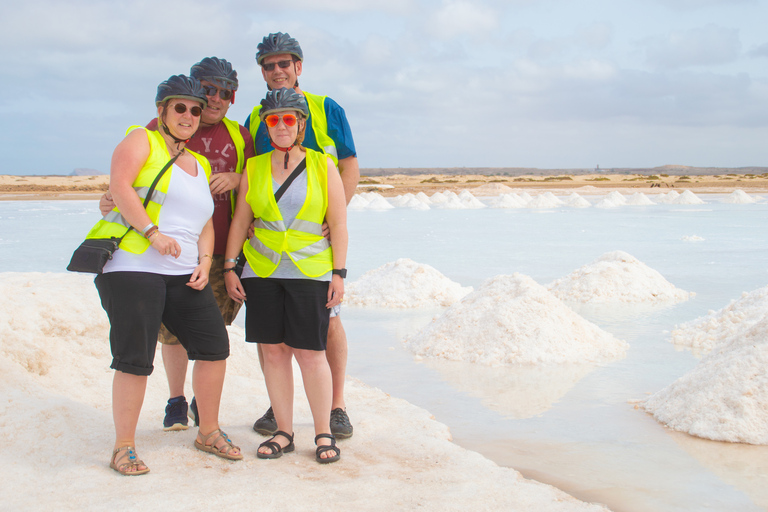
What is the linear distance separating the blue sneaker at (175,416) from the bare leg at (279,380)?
0.46m

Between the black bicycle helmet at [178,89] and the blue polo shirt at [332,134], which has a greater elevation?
the black bicycle helmet at [178,89]

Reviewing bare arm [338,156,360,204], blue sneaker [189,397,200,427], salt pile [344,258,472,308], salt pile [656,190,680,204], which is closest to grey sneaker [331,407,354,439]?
blue sneaker [189,397,200,427]

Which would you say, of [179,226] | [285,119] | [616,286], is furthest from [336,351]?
[616,286]

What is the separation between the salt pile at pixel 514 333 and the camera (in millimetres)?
4312

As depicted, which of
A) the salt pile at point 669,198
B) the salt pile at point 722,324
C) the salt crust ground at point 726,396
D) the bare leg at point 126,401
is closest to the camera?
the bare leg at point 126,401

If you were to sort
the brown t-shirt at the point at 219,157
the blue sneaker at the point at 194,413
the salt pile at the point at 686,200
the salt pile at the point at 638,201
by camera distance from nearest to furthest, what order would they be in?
→ the brown t-shirt at the point at 219,157, the blue sneaker at the point at 194,413, the salt pile at the point at 638,201, the salt pile at the point at 686,200

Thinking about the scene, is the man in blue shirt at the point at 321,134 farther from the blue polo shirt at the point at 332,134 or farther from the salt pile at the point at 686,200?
the salt pile at the point at 686,200

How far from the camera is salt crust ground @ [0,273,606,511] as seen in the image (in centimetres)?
211

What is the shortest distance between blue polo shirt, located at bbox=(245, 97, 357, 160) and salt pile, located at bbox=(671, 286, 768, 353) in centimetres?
309

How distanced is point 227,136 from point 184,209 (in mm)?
469

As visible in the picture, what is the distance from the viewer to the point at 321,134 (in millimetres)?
2664

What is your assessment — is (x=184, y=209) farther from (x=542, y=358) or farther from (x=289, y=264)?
(x=542, y=358)

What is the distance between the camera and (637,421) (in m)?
3.21

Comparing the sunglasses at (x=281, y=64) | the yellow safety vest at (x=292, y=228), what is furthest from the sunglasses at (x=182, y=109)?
the sunglasses at (x=281, y=64)
